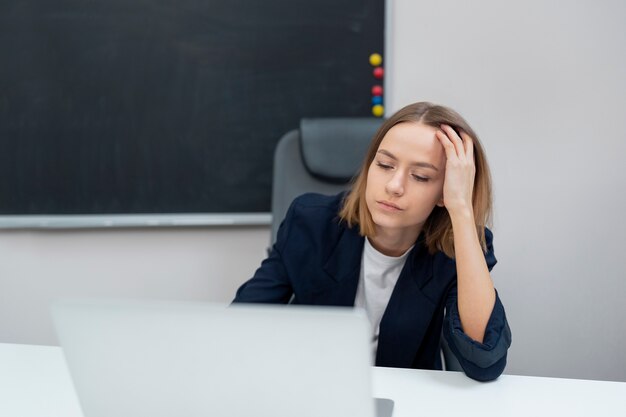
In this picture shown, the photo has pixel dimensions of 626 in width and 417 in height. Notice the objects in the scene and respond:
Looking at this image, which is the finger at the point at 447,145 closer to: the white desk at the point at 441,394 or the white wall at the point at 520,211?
the white desk at the point at 441,394

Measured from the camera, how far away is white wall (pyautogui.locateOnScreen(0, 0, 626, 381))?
6.19 ft

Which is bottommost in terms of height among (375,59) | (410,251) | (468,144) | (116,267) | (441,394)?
(116,267)

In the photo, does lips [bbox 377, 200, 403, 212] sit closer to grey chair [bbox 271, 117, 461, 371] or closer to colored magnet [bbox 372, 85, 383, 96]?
grey chair [bbox 271, 117, 461, 371]

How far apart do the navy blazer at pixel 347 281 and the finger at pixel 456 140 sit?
0.76 ft

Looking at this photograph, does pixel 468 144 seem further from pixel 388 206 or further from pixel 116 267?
pixel 116 267

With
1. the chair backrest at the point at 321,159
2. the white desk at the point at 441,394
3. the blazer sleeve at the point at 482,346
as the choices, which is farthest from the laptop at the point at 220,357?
the chair backrest at the point at 321,159

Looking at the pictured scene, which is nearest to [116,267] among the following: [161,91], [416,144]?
[161,91]

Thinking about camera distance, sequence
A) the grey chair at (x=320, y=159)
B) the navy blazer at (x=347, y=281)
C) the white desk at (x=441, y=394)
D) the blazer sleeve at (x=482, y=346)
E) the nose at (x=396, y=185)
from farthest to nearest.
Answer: the grey chair at (x=320, y=159) → the navy blazer at (x=347, y=281) → the nose at (x=396, y=185) → the blazer sleeve at (x=482, y=346) → the white desk at (x=441, y=394)

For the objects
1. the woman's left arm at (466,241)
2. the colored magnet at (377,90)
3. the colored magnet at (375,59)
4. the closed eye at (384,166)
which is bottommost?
the woman's left arm at (466,241)

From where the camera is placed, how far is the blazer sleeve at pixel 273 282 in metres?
1.30

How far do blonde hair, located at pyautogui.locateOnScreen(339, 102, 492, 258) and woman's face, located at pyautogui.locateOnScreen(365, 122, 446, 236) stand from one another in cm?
5

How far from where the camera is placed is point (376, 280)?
129cm

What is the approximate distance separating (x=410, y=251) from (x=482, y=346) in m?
0.30

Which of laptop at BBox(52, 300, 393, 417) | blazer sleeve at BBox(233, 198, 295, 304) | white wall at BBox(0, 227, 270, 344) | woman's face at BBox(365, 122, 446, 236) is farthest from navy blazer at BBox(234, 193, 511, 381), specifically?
white wall at BBox(0, 227, 270, 344)
